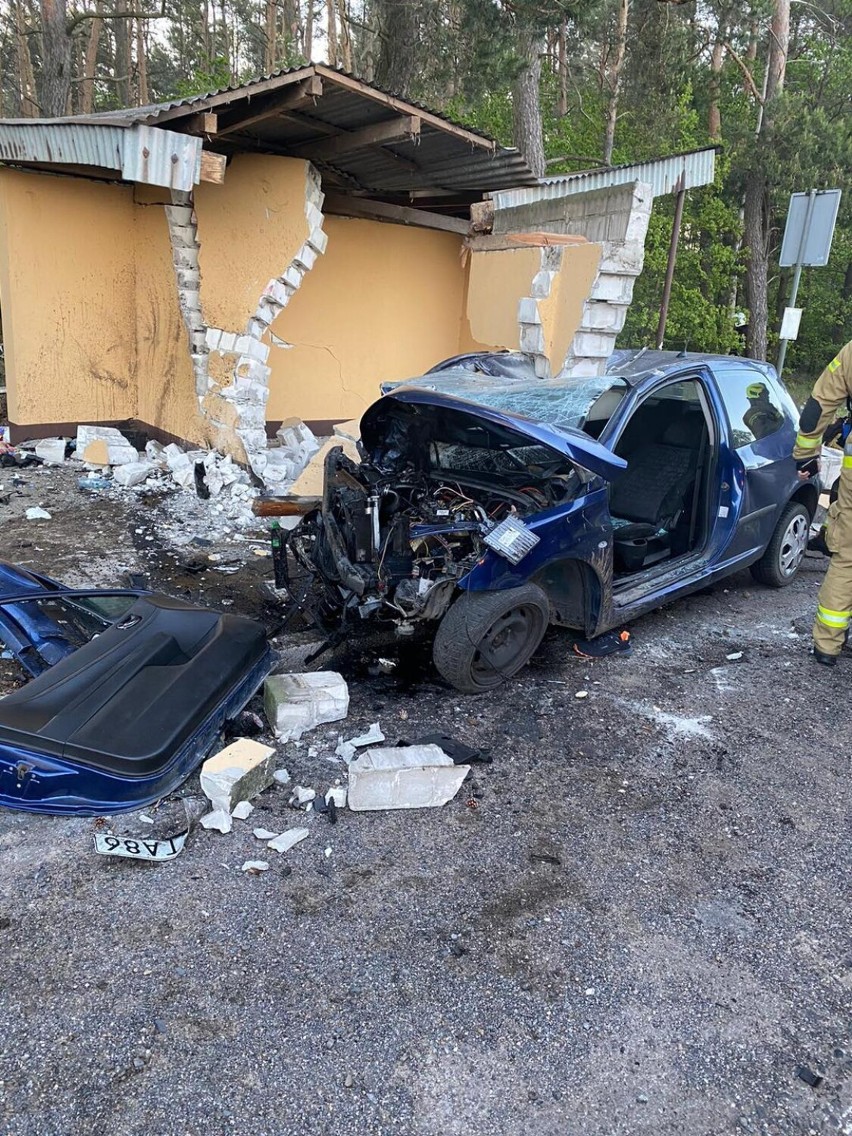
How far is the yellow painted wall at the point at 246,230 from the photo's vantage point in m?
7.66

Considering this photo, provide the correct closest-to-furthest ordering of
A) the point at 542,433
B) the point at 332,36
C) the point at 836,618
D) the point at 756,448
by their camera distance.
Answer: the point at 542,433
the point at 836,618
the point at 756,448
the point at 332,36

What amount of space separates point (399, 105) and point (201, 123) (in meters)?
1.64

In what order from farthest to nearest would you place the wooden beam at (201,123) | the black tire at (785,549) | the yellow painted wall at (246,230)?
the yellow painted wall at (246,230), the wooden beam at (201,123), the black tire at (785,549)

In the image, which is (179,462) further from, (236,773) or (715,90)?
(715,90)

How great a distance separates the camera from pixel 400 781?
323 centimetres

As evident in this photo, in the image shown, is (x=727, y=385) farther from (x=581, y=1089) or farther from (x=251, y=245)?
(x=251, y=245)

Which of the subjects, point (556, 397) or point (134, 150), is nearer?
point (556, 397)

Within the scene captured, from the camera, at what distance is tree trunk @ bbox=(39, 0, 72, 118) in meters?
12.2

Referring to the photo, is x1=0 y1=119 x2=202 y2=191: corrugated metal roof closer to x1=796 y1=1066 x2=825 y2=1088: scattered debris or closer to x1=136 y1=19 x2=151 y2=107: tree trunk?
x1=796 y1=1066 x2=825 y2=1088: scattered debris

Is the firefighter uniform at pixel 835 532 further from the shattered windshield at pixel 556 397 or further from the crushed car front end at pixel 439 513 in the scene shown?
the crushed car front end at pixel 439 513

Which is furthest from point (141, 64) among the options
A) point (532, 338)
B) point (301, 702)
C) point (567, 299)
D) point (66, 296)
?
point (301, 702)

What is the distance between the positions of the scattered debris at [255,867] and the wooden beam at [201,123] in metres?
5.80

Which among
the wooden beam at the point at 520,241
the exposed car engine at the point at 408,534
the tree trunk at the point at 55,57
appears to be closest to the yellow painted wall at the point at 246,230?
the wooden beam at the point at 520,241

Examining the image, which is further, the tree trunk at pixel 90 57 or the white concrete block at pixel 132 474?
the tree trunk at pixel 90 57
